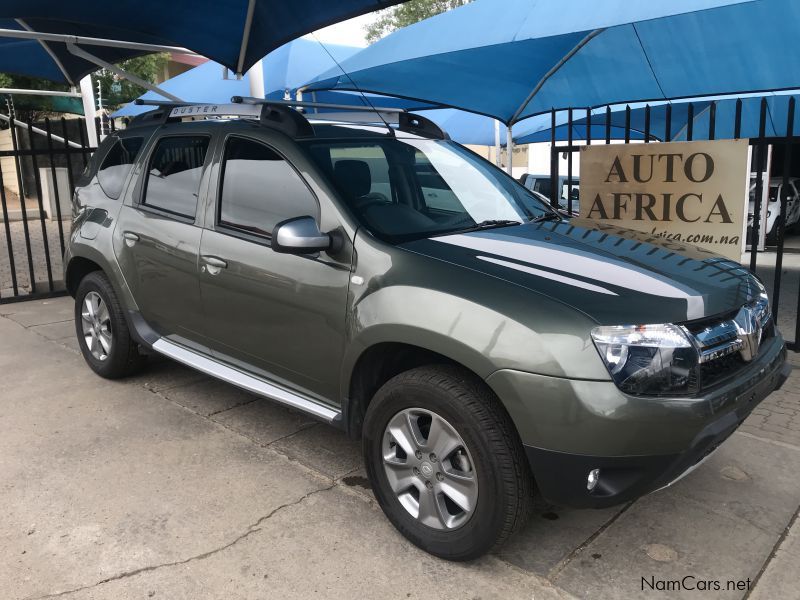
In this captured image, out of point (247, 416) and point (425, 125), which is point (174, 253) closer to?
point (247, 416)

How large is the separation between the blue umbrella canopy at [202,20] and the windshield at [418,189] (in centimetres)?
275

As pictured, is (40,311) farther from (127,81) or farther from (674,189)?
(127,81)

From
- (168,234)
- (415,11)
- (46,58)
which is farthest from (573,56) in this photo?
(415,11)

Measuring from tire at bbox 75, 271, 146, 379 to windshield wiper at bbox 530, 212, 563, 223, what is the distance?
2.78 metres

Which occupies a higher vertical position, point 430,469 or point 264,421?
point 430,469

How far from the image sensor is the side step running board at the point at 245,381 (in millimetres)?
3256

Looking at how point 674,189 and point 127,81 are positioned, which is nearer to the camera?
point 674,189

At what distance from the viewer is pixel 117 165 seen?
185 inches

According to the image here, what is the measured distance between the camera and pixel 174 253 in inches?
155

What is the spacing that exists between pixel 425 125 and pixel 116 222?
83.8 inches

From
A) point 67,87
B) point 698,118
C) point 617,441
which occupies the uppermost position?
point 67,87

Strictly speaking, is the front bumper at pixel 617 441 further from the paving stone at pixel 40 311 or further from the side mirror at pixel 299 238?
the paving stone at pixel 40 311

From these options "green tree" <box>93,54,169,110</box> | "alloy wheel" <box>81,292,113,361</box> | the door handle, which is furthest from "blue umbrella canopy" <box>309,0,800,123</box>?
"green tree" <box>93,54,169,110</box>

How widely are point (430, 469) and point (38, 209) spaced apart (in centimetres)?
→ 1555
